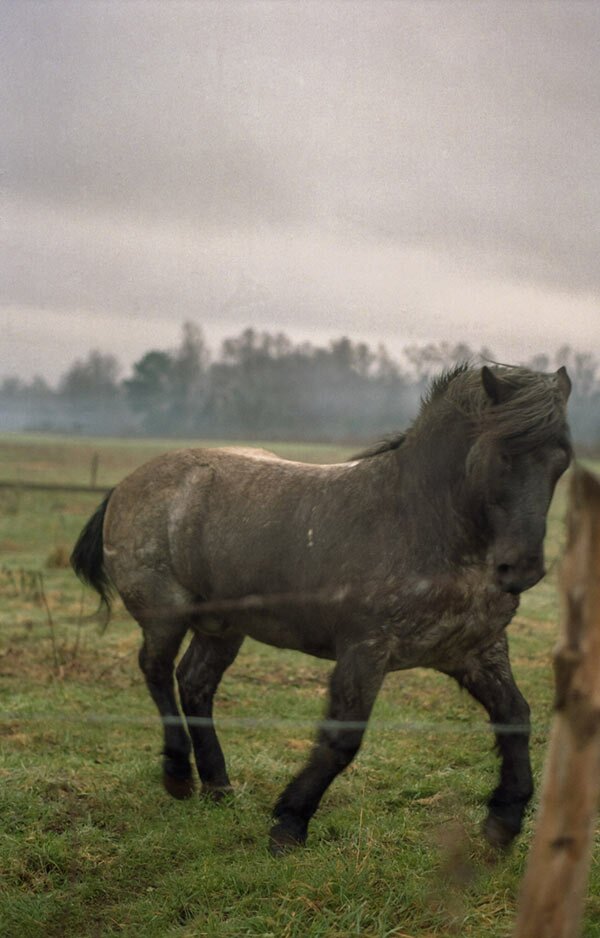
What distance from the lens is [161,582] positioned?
5758mm

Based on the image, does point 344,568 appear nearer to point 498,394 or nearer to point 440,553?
point 440,553

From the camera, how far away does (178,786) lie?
18.0 feet

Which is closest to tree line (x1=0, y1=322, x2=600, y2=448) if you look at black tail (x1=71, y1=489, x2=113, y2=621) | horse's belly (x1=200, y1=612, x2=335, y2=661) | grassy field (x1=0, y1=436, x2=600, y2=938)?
black tail (x1=71, y1=489, x2=113, y2=621)

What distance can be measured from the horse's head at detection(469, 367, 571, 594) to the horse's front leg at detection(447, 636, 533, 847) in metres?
0.74

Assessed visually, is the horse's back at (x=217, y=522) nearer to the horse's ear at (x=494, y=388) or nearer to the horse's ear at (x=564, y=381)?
the horse's ear at (x=494, y=388)

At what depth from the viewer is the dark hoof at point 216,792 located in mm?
5434

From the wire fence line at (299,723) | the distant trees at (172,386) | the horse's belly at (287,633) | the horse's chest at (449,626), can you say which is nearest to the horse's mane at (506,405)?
the horse's chest at (449,626)

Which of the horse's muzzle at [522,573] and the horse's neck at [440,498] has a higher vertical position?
the horse's neck at [440,498]

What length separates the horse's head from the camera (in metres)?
4.01

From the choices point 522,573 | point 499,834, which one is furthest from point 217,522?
point 499,834

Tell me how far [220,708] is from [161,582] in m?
1.86

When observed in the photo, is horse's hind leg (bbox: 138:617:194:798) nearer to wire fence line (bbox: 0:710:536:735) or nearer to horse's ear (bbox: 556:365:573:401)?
wire fence line (bbox: 0:710:536:735)

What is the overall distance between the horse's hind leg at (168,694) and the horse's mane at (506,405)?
2.02m

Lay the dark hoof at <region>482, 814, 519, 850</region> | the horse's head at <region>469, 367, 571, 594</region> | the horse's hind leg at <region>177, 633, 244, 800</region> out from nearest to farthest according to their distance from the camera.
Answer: the horse's head at <region>469, 367, 571, 594</region>, the dark hoof at <region>482, 814, 519, 850</region>, the horse's hind leg at <region>177, 633, 244, 800</region>
